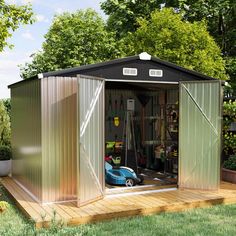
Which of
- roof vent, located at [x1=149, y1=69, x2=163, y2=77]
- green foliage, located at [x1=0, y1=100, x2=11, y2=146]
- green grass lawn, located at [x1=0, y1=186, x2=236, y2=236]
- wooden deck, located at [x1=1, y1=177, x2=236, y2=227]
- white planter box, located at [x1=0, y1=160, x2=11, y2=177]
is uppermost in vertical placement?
roof vent, located at [x1=149, y1=69, x2=163, y2=77]

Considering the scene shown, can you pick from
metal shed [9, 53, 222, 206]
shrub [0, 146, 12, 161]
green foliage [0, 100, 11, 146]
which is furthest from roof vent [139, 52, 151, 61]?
green foliage [0, 100, 11, 146]

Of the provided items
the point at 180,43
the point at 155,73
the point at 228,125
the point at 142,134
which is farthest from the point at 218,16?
the point at 155,73

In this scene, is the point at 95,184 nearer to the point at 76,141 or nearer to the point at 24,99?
the point at 76,141

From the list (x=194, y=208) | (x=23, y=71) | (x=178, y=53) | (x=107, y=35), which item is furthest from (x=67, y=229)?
(x=23, y=71)

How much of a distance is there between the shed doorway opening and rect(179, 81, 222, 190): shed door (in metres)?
0.58

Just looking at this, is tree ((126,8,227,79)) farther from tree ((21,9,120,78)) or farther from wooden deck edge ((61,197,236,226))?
wooden deck edge ((61,197,236,226))

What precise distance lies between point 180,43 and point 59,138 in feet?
21.9

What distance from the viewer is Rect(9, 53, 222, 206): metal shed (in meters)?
5.59

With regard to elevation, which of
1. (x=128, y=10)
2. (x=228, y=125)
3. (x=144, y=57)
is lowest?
(x=228, y=125)

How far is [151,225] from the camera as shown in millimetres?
4930

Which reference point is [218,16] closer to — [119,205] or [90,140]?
[90,140]

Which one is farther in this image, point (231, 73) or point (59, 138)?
point (231, 73)

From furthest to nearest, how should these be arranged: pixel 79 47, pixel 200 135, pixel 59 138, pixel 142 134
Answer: pixel 79 47 → pixel 142 134 → pixel 200 135 → pixel 59 138

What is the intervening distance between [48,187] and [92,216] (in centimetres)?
103
